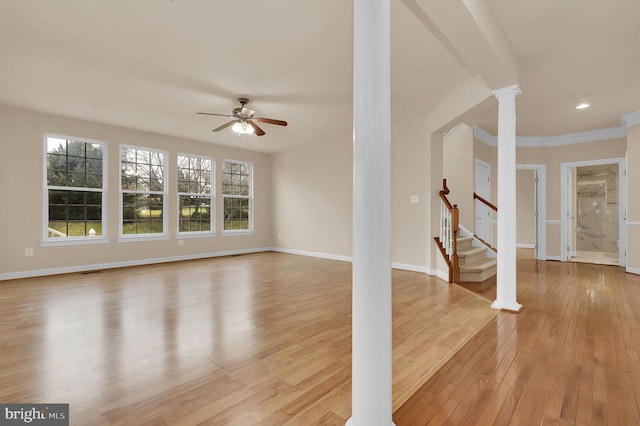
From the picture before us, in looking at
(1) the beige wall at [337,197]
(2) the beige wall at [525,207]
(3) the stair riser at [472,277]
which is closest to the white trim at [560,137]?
(2) the beige wall at [525,207]

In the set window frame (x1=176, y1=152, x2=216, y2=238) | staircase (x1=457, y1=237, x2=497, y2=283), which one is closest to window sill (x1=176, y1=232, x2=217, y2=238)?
window frame (x1=176, y1=152, x2=216, y2=238)

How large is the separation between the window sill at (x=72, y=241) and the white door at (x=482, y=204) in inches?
292

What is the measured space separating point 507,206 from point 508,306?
1.10 metres

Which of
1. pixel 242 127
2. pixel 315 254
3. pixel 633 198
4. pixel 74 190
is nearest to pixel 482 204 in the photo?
pixel 633 198

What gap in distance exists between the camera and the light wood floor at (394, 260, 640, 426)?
5.17 ft

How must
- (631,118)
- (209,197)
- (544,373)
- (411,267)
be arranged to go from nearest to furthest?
(544,373) → (631,118) → (411,267) → (209,197)

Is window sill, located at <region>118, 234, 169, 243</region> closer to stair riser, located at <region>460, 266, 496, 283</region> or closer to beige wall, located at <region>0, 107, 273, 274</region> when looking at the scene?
beige wall, located at <region>0, 107, 273, 274</region>

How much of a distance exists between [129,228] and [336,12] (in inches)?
219

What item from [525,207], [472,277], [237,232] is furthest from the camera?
[525,207]

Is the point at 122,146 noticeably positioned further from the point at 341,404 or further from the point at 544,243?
the point at 544,243

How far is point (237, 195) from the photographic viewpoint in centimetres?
764

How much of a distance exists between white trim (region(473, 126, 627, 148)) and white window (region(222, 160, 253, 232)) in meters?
5.41

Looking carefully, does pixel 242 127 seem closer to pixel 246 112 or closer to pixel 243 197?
pixel 246 112

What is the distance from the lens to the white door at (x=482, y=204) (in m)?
6.38
